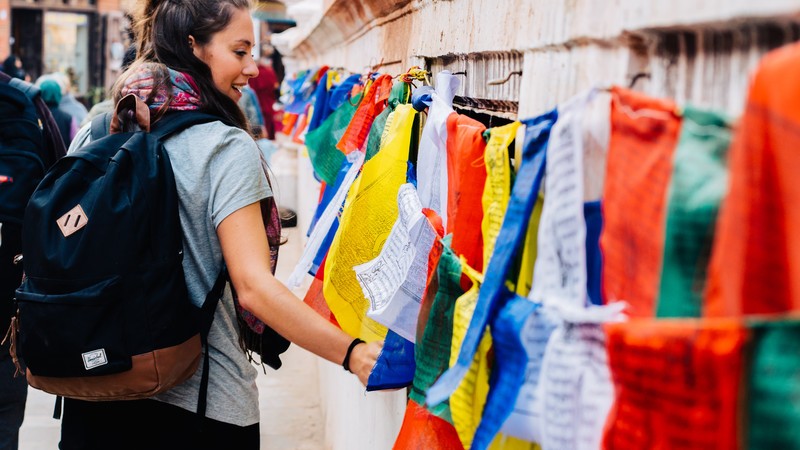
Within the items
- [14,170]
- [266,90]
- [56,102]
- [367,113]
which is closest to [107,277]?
[367,113]

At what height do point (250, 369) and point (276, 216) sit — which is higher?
point (276, 216)

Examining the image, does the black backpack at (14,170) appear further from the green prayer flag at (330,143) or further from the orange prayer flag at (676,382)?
the orange prayer flag at (676,382)

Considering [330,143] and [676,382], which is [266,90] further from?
[676,382]

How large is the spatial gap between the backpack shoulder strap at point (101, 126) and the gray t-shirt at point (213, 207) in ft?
1.08

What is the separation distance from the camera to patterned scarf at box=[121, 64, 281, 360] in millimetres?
2186

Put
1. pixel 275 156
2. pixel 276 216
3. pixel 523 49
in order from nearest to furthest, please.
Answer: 1. pixel 523 49
2. pixel 276 216
3. pixel 275 156

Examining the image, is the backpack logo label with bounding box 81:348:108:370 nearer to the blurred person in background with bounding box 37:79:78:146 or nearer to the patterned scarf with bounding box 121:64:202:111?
the patterned scarf with bounding box 121:64:202:111

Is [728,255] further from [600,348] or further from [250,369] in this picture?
[250,369]

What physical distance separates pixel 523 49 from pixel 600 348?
2.30ft

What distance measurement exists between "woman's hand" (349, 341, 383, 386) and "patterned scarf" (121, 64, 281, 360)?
0.34 metres

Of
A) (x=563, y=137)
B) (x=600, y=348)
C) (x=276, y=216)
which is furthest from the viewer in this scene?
(x=276, y=216)

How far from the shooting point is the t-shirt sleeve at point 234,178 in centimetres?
208

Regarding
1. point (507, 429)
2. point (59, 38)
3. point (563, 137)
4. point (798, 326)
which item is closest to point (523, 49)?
point (563, 137)

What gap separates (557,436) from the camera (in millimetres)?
1127
